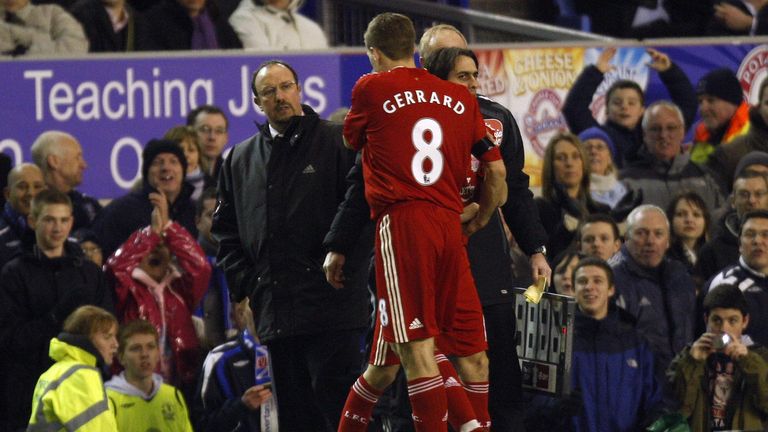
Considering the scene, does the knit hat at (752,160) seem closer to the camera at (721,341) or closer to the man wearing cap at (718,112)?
the man wearing cap at (718,112)

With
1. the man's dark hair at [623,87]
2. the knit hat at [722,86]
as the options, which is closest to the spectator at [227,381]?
the man's dark hair at [623,87]

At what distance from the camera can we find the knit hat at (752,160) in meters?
12.6

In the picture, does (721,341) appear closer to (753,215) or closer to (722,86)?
(753,215)

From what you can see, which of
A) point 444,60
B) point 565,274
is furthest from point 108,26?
point 444,60

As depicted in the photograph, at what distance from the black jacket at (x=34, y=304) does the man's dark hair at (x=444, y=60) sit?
11.8ft

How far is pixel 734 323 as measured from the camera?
1114cm

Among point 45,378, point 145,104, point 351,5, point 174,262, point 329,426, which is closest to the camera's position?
point 329,426

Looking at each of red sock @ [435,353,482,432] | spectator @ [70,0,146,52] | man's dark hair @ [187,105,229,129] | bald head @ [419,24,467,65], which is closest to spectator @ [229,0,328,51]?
spectator @ [70,0,146,52]

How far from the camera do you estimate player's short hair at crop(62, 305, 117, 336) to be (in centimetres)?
1016

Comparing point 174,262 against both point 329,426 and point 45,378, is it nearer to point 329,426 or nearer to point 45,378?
point 45,378

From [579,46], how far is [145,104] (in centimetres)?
345

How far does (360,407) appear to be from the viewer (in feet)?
26.9

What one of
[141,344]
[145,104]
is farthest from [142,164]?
[141,344]

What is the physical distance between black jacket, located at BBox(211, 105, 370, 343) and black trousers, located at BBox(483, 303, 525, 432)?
683mm
